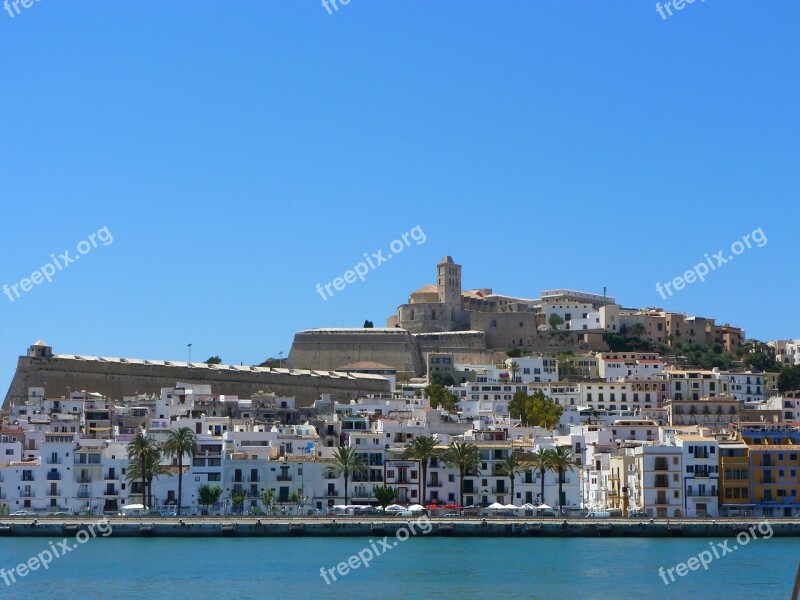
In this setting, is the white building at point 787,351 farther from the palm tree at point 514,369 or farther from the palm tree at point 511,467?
the palm tree at point 511,467

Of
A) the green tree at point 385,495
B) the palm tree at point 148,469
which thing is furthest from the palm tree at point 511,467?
the palm tree at point 148,469

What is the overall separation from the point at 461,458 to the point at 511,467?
2.18 meters

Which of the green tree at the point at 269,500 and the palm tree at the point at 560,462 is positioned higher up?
the palm tree at the point at 560,462

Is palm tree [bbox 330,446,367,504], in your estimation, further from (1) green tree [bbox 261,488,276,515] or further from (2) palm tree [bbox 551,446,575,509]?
(2) palm tree [bbox 551,446,575,509]

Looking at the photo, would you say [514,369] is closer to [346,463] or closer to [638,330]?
[638,330]

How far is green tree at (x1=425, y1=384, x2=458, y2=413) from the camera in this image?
94.1 m

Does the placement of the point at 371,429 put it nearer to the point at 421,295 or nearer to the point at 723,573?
the point at 723,573

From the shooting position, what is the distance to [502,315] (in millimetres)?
121625

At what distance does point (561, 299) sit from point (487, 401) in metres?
36.6

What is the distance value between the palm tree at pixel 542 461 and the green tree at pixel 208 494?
13.6 m

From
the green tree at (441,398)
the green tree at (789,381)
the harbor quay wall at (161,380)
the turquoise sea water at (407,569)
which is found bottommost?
the turquoise sea water at (407,569)

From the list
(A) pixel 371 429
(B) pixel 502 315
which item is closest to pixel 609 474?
(A) pixel 371 429

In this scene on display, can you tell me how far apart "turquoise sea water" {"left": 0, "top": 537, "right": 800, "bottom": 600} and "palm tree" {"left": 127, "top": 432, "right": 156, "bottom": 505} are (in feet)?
18.1

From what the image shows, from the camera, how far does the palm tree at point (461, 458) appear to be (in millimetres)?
68500
